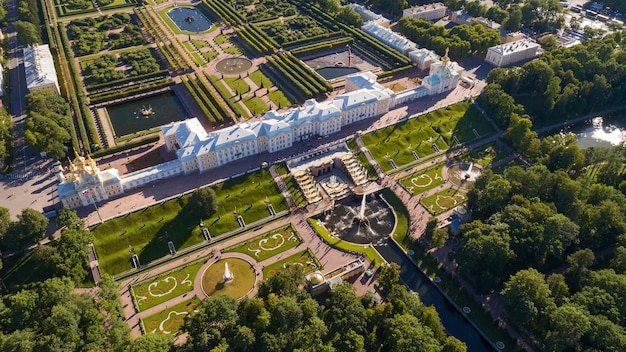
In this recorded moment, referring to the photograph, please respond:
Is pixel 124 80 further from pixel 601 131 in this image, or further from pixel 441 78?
pixel 601 131

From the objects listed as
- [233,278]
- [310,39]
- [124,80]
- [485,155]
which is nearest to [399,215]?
[485,155]

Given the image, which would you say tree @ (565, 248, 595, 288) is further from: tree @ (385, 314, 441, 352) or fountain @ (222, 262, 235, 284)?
fountain @ (222, 262, 235, 284)

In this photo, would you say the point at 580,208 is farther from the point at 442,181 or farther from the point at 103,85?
the point at 103,85

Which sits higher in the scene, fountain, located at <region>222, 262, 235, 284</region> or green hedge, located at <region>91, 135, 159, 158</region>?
green hedge, located at <region>91, 135, 159, 158</region>

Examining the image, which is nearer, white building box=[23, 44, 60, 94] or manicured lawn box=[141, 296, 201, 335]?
manicured lawn box=[141, 296, 201, 335]

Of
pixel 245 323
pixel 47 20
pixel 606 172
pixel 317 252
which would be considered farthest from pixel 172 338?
pixel 47 20

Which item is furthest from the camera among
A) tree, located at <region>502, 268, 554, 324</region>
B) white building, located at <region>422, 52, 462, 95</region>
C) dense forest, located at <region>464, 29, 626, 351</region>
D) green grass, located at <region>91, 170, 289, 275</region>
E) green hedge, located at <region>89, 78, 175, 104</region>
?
white building, located at <region>422, 52, 462, 95</region>

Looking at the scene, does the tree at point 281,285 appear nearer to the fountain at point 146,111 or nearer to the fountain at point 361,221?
the fountain at point 361,221

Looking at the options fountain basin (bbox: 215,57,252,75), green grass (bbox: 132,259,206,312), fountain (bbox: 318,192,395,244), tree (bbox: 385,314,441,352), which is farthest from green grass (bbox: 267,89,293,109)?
tree (bbox: 385,314,441,352)
